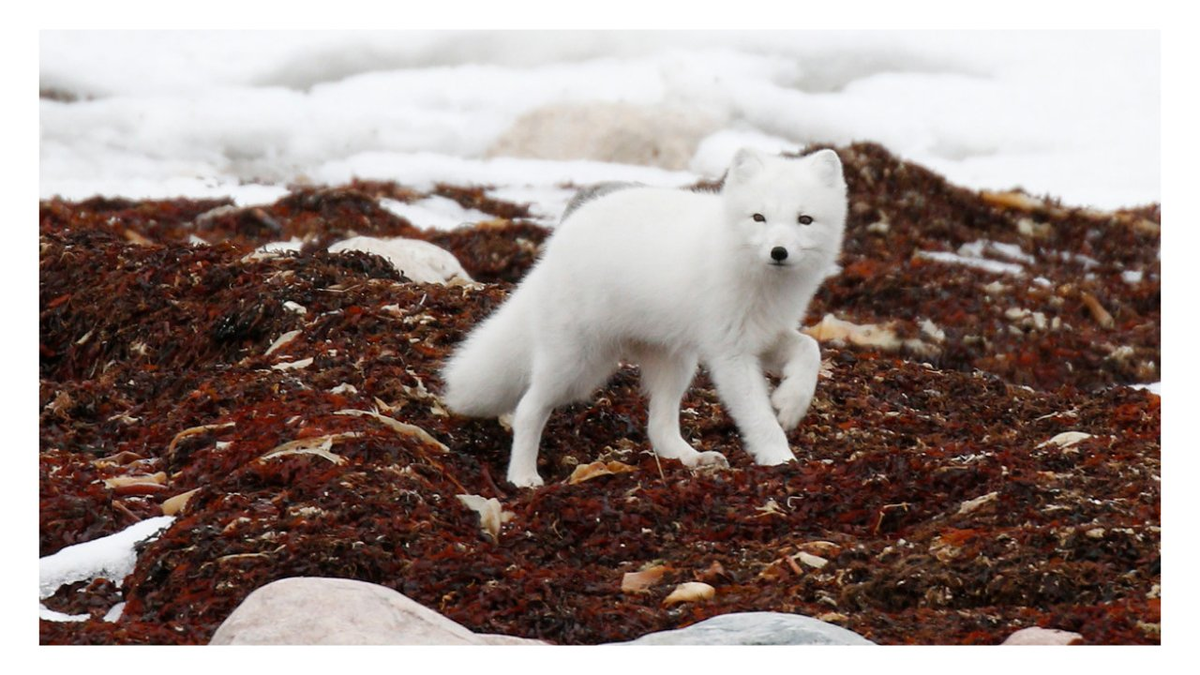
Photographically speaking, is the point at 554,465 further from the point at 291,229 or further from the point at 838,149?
the point at 838,149

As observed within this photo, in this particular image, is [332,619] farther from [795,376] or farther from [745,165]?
[745,165]

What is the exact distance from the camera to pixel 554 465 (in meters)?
6.09

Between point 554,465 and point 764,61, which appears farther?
point 764,61

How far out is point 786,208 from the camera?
5152 mm

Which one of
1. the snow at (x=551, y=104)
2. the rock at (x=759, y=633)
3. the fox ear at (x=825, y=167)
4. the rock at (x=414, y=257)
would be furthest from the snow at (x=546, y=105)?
the rock at (x=759, y=633)

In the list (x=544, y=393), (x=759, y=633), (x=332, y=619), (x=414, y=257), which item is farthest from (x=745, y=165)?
(x=414, y=257)

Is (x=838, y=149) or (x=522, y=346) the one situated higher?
(x=838, y=149)

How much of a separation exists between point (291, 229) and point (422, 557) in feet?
30.0

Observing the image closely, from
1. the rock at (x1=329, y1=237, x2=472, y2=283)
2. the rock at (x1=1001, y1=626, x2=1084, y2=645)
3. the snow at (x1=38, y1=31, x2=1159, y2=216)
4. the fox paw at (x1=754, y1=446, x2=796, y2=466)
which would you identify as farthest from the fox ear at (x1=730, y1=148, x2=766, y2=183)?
the rock at (x1=329, y1=237, x2=472, y2=283)

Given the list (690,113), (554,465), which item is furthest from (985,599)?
(690,113)

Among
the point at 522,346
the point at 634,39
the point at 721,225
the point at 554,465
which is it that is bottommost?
the point at 554,465

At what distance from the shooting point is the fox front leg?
17.8ft

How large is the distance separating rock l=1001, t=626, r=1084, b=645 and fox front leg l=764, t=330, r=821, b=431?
1.73m

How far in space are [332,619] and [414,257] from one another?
18.7ft
